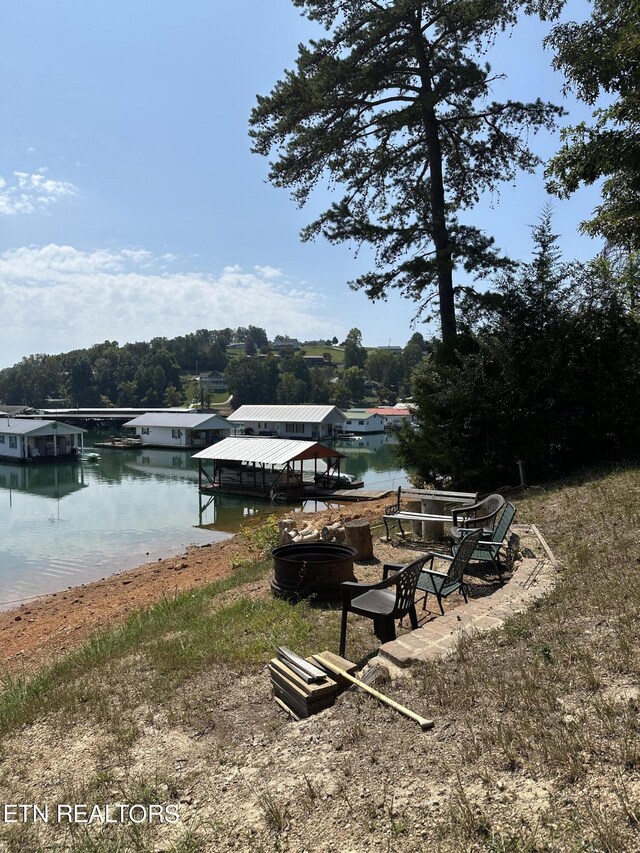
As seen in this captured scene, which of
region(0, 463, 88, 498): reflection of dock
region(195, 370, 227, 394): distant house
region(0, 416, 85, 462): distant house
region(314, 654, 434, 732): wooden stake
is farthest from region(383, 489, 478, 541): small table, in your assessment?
region(195, 370, 227, 394): distant house

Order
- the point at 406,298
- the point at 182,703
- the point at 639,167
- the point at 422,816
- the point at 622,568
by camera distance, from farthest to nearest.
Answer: the point at 406,298 → the point at 639,167 → the point at 622,568 → the point at 182,703 → the point at 422,816

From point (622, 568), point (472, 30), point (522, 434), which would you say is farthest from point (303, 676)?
point (472, 30)

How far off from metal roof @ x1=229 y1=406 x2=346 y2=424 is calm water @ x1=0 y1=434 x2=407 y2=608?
36.8 ft

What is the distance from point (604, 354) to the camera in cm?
1082

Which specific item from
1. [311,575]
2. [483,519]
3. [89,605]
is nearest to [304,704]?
[311,575]

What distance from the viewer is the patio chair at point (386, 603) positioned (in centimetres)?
427

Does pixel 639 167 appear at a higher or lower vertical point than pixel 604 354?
higher

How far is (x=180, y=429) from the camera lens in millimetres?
54250

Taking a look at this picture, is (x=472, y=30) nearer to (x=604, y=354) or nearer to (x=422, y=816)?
(x=604, y=354)

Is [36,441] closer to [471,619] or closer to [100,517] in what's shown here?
[100,517]

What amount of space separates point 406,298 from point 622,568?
36.7 ft

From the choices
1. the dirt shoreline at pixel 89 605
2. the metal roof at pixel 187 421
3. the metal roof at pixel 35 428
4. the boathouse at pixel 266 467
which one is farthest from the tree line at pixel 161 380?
the dirt shoreline at pixel 89 605

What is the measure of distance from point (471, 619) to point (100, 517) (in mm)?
20762

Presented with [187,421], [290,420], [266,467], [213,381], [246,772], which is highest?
[213,381]
